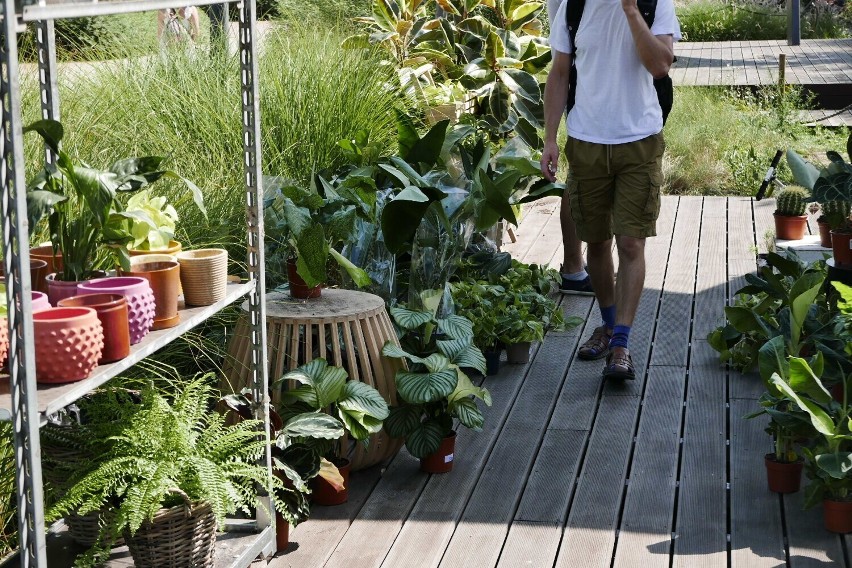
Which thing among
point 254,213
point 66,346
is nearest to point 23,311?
point 66,346

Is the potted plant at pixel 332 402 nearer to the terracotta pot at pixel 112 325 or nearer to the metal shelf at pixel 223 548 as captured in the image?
the metal shelf at pixel 223 548

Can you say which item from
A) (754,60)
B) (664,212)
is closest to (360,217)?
(664,212)

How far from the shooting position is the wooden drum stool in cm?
326

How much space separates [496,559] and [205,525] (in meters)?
0.82

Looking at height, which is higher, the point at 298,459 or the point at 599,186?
the point at 599,186

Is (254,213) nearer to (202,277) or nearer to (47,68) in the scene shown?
(202,277)

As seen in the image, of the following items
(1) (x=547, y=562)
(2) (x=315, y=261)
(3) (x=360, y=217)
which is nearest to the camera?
(1) (x=547, y=562)

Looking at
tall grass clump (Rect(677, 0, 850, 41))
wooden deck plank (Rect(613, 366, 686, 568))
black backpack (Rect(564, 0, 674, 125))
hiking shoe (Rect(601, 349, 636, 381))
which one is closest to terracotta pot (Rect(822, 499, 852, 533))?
wooden deck plank (Rect(613, 366, 686, 568))

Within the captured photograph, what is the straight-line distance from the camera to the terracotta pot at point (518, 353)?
444cm

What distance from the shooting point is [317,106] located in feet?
16.4

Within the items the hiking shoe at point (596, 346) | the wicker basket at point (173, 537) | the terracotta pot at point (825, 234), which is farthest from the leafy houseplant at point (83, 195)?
the terracotta pot at point (825, 234)

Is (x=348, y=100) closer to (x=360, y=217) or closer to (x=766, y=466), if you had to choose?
(x=360, y=217)

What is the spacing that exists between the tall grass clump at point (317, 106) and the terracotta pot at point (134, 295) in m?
2.25

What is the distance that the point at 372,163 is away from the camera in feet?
15.2
